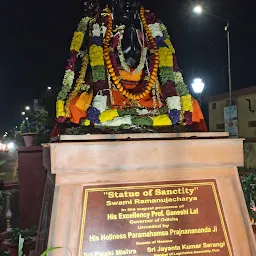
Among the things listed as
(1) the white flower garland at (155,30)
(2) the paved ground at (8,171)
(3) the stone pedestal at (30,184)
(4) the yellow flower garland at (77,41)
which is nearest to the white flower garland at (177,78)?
(1) the white flower garland at (155,30)

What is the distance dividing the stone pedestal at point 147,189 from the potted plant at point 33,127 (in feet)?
15.1

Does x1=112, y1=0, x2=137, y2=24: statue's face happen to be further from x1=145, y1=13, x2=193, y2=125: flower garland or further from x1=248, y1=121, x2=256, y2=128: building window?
x1=248, y1=121, x2=256, y2=128: building window

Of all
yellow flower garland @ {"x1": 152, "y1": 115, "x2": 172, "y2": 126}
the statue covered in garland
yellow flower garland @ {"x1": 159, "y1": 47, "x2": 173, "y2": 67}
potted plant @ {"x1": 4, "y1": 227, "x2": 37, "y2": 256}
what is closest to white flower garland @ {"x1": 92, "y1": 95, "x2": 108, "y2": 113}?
the statue covered in garland

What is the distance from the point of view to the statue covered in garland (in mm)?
4406

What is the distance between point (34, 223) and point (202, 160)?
4061 millimetres

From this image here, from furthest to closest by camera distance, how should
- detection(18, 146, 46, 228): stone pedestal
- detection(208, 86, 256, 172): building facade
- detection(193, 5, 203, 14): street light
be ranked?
1. detection(208, 86, 256, 172): building facade
2. detection(193, 5, 203, 14): street light
3. detection(18, 146, 46, 228): stone pedestal

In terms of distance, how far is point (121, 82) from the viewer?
4672 mm

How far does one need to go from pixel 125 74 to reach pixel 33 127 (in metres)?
3.43

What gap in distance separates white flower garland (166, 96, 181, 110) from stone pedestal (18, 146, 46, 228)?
2782mm

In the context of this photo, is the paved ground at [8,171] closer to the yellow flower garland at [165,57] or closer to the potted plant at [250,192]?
the yellow flower garland at [165,57]

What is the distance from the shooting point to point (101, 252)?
2730 millimetres

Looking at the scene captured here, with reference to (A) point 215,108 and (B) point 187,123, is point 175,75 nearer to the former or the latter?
(B) point 187,123

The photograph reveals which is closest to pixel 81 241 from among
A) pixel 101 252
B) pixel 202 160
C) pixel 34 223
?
pixel 101 252

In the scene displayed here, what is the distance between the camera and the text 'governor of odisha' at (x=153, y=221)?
109 inches
